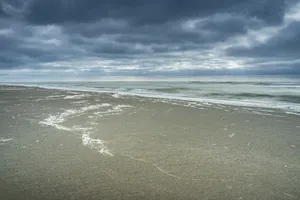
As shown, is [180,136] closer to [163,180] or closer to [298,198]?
[163,180]

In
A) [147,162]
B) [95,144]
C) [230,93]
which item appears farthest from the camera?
[230,93]

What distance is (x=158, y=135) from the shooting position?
A: 279 inches

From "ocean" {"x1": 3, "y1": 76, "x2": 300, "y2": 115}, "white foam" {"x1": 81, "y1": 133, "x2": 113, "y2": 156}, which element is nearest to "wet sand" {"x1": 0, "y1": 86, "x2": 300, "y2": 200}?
"white foam" {"x1": 81, "y1": 133, "x2": 113, "y2": 156}

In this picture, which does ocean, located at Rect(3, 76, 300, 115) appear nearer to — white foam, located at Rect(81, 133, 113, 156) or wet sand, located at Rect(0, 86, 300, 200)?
wet sand, located at Rect(0, 86, 300, 200)

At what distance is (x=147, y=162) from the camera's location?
15.8 feet

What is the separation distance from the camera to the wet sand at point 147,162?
3658mm

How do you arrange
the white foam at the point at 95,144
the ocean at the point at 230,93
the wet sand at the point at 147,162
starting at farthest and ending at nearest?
the ocean at the point at 230,93, the white foam at the point at 95,144, the wet sand at the point at 147,162

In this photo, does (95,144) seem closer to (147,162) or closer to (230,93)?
(147,162)

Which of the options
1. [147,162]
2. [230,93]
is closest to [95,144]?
[147,162]

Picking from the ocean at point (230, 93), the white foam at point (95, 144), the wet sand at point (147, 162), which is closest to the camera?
the wet sand at point (147, 162)

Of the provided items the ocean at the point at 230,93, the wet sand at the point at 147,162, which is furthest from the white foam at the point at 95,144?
the ocean at the point at 230,93

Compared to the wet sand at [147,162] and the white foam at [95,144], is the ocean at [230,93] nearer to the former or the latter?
the wet sand at [147,162]

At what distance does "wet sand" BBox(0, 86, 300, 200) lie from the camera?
3.66m

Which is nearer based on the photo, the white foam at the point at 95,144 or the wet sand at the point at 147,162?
the wet sand at the point at 147,162
